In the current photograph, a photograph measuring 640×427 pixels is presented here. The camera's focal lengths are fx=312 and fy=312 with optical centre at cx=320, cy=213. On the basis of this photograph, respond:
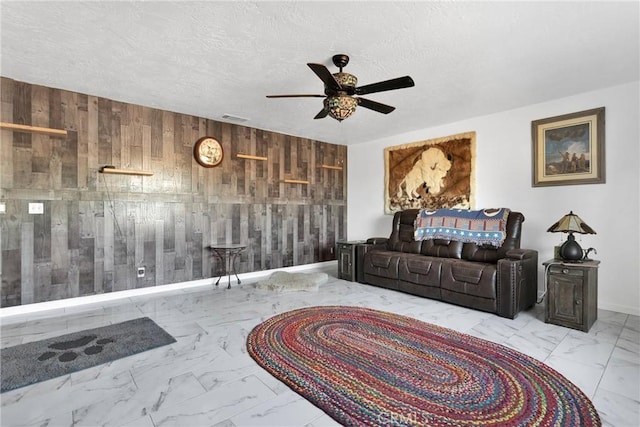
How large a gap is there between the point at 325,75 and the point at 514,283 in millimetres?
2948

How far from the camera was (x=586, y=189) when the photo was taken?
12.8 ft

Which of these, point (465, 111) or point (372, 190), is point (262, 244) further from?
point (465, 111)

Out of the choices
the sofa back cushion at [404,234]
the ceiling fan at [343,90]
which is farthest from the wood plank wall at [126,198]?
the ceiling fan at [343,90]

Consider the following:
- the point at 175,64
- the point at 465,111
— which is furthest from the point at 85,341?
the point at 465,111

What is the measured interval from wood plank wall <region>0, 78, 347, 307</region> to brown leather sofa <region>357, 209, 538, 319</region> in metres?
2.04

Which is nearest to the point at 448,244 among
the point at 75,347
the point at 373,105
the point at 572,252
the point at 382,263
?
the point at 382,263

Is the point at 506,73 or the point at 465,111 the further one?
the point at 465,111

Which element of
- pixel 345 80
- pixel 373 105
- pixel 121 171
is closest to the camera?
pixel 345 80

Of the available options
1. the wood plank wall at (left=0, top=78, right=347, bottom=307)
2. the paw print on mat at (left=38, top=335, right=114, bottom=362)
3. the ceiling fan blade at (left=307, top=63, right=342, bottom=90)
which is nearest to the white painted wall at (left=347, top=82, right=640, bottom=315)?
the ceiling fan blade at (left=307, top=63, right=342, bottom=90)

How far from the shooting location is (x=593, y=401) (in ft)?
6.34

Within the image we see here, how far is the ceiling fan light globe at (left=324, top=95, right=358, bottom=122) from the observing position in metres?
3.05

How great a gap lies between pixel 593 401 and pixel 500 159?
3530 mm

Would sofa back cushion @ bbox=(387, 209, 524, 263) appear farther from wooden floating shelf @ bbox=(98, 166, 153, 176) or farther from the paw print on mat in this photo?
the paw print on mat

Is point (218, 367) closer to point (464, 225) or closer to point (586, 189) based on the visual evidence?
point (464, 225)
